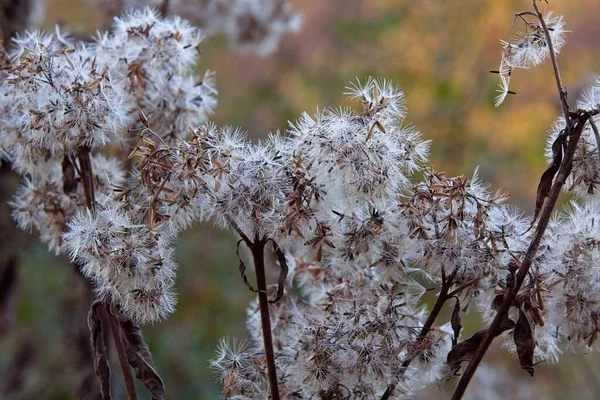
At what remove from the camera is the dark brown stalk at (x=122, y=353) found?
33.8 inches

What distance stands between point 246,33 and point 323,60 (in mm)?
2358

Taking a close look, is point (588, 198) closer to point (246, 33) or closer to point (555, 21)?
point (555, 21)

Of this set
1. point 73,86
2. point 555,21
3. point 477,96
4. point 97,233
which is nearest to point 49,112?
point 73,86

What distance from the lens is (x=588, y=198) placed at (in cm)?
86

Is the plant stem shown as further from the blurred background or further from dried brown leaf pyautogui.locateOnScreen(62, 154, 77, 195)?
the blurred background

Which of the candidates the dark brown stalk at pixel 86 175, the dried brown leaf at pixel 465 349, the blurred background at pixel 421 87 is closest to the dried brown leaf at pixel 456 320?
the dried brown leaf at pixel 465 349

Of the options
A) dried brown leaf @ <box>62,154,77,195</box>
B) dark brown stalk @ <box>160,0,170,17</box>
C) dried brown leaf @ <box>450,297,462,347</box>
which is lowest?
dried brown leaf @ <box>450,297,462,347</box>

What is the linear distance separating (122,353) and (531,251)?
0.49m

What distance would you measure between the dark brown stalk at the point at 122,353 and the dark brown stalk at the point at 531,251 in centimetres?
38

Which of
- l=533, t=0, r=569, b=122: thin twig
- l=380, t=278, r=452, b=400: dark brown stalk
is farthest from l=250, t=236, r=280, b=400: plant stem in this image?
l=533, t=0, r=569, b=122: thin twig

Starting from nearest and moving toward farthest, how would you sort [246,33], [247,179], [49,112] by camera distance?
[247,179]
[49,112]
[246,33]

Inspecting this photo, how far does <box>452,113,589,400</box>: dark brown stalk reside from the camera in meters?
0.77

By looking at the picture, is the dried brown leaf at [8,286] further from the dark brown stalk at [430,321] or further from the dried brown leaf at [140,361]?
the dark brown stalk at [430,321]

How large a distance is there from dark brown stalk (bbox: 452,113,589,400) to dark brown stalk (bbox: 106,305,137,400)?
1.24 ft
